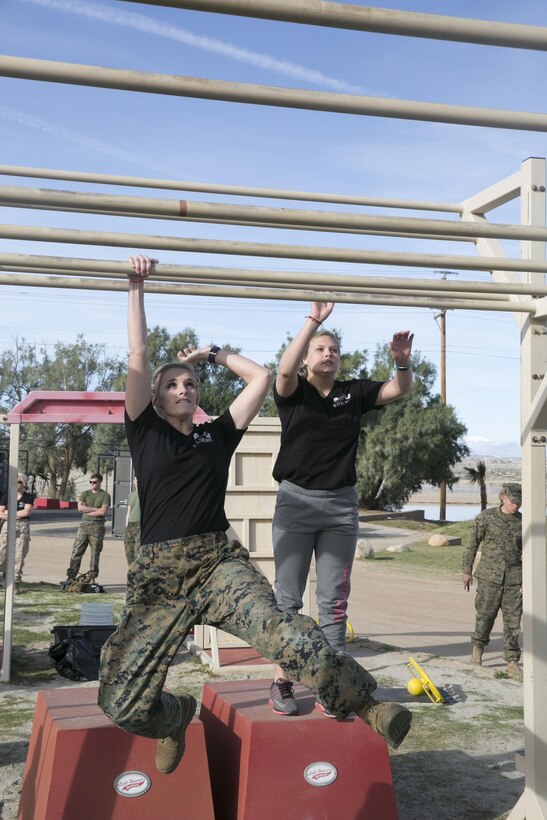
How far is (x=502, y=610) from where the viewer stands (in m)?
8.48

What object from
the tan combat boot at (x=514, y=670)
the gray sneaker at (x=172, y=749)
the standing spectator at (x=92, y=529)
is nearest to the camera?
the gray sneaker at (x=172, y=749)

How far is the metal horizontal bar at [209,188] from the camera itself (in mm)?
4355

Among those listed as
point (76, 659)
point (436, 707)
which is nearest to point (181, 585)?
point (436, 707)

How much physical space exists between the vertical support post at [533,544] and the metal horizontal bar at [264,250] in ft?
2.15

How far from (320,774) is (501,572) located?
4.91 m

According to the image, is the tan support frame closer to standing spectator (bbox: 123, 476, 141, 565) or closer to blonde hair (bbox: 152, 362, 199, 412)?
blonde hair (bbox: 152, 362, 199, 412)

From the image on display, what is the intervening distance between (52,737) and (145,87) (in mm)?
2561

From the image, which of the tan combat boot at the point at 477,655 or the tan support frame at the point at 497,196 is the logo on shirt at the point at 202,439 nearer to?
the tan support frame at the point at 497,196

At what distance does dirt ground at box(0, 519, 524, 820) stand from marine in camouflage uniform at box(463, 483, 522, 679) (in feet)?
1.08

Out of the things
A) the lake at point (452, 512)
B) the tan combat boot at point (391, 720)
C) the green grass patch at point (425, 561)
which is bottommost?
the lake at point (452, 512)

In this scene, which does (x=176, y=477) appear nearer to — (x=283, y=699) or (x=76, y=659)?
(x=283, y=699)

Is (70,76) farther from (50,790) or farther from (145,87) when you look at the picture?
(50,790)

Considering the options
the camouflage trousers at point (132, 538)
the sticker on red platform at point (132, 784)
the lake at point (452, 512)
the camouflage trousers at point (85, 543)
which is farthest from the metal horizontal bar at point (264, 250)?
the lake at point (452, 512)

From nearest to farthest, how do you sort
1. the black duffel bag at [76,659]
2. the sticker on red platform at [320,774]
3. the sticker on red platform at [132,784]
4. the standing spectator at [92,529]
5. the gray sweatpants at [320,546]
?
the sticker on red platform at [132,784], the sticker on red platform at [320,774], the gray sweatpants at [320,546], the black duffel bag at [76,659], the standing spectator at [92,529]
